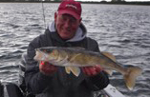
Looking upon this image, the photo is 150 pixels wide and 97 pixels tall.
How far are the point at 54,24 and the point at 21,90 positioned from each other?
4.84ft

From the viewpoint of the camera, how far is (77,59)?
3926mm

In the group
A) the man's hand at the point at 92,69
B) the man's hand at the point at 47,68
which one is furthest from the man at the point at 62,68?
the man's hand at the point at 47,68

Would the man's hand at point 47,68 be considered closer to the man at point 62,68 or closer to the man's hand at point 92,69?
the man at point 62,68

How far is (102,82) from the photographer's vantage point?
477 centimetres

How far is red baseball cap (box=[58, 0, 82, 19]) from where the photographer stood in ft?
15.0

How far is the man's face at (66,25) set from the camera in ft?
14.8

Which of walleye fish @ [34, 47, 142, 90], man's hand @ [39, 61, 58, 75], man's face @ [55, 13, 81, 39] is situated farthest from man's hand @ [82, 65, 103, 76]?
man's face @ [55, 13, 81, 39]

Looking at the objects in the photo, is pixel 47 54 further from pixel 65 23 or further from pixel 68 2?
pixel 68 2

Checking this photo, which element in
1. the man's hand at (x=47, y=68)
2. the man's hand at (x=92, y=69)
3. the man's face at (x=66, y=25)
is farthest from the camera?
the man's face at (x=66, y=25)

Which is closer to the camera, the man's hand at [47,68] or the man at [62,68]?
the man's hand at [47,68]

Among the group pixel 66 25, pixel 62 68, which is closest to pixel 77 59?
pixel 66 25

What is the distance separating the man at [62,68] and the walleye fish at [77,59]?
33cm

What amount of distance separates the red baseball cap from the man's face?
2.2 inches

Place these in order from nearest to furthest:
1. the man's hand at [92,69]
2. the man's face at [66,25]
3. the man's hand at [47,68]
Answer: the man's hand at [47,68] → the man's hand at [92,69] → the man's face at [66,25]
